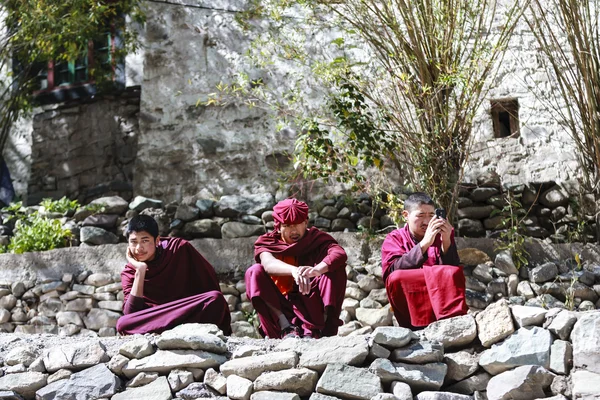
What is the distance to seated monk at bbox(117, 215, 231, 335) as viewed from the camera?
5191 mm

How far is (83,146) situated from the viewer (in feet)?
32.0

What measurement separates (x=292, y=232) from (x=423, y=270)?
2.84 feet

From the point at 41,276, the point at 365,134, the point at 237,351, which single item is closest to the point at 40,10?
the point at 41,276

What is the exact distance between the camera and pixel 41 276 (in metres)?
7.46

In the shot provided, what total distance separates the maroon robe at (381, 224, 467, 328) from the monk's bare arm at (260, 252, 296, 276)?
543 millimetres

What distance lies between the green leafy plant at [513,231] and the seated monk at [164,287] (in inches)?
98.2

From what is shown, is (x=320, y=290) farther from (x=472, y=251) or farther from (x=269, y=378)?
(x=472, y=251)

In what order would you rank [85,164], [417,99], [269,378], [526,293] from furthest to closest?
1. [85,164]
2. [417,99]
3. [526,293]
4. [269,378]

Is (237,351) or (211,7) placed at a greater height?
(211,7)

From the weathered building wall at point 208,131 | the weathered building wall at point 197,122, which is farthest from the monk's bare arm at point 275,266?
the weathered building wall at point 197,122

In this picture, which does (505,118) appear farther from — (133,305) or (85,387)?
(85,387)

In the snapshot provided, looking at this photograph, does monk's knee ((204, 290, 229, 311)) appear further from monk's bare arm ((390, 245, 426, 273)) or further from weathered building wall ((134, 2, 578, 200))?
weathered building wall ((134, 2, 578, 200))

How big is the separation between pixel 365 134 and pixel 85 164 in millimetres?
3513

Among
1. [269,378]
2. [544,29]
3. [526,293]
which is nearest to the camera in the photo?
[269,378]
